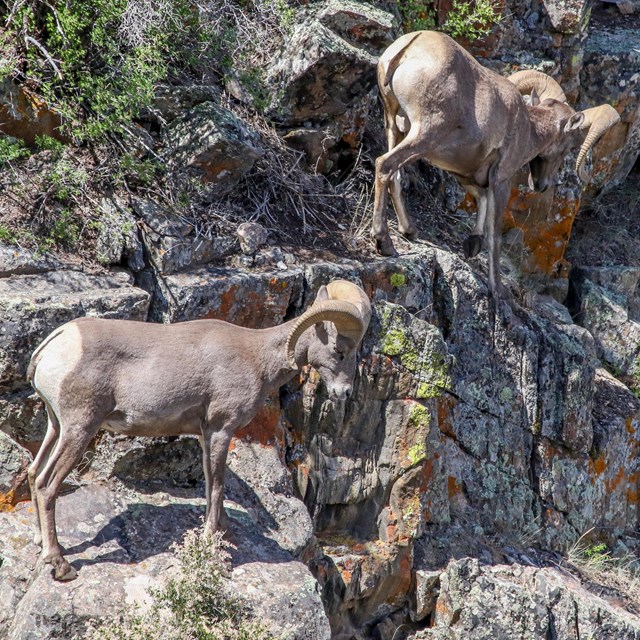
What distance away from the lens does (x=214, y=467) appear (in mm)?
6906

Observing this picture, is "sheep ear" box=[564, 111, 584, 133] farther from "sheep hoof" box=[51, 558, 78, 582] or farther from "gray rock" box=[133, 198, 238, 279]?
"sheep hoof" box=[51, 558, 78, 582]

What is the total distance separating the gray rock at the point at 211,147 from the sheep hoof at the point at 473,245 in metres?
2.68

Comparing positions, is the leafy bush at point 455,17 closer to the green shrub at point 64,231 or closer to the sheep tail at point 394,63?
the sheep tail at point 394,63

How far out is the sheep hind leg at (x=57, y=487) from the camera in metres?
6.41

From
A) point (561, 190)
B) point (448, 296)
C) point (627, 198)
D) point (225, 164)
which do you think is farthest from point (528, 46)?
point (225, 164)

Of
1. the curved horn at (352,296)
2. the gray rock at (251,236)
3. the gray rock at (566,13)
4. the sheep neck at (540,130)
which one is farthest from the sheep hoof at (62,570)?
the gray rock at (566,13)

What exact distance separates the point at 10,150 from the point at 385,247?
358 centimetres

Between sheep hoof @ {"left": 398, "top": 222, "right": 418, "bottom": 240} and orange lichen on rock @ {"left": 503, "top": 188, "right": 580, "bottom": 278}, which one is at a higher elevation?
sheep hoof @ {"left": 398, "top": 222, "right": 418, "bottom": 240}

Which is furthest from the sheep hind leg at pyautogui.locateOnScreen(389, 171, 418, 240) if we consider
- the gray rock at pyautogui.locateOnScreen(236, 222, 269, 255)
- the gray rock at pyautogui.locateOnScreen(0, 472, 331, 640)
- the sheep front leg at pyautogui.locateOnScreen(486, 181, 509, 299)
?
the gray rock at pyautogui.locateOnScreen(0, 472, 331, 640)

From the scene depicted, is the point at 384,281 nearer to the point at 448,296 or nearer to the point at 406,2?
the point at 448,296

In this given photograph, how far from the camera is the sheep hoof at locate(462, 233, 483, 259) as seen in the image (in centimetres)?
1063

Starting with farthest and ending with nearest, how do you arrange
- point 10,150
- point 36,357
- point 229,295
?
point 229,295
point 10,150
point 36,357

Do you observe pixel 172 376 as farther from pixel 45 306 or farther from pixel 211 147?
pixel 211 147

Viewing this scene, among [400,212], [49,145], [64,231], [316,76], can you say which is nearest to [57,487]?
[64,231]
